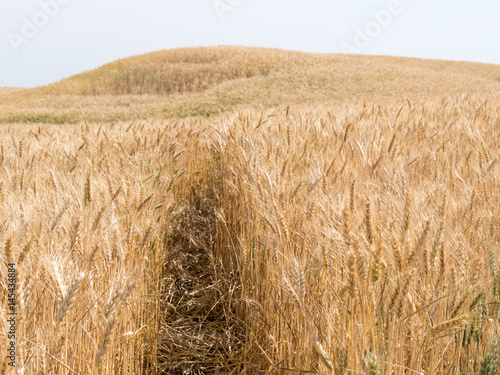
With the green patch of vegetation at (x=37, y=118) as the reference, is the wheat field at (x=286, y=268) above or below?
below

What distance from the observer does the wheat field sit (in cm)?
84

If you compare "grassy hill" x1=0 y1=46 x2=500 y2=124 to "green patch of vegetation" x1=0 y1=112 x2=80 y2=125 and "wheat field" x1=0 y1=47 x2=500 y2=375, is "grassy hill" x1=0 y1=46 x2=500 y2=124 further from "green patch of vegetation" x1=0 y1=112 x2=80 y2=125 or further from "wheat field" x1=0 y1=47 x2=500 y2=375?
"wheat field" x1=0 y1=47 x2=500 y2=375

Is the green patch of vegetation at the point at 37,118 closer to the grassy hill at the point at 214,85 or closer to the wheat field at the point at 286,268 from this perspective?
the grassy hill at the point at 214,85

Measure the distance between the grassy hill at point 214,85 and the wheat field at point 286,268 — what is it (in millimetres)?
11914

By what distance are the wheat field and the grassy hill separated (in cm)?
1191

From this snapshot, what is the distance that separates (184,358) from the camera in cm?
189

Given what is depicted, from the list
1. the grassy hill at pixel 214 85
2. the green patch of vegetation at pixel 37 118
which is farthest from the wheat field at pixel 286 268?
the green patch of vegetation at pixel 37 118

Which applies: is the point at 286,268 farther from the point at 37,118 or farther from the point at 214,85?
the point at 214,85

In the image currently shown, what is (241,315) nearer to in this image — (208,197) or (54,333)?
(54,333)

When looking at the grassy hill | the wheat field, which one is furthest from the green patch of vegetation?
the wheat field

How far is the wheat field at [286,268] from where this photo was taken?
32.9 inches

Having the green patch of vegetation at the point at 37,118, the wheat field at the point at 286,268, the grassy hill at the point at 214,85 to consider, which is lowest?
the wheat field at the point at 286,268

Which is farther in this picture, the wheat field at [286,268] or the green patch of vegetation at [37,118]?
the green patch of vegetation at [37,118]

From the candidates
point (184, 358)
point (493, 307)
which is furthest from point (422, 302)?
point (184, 358)
